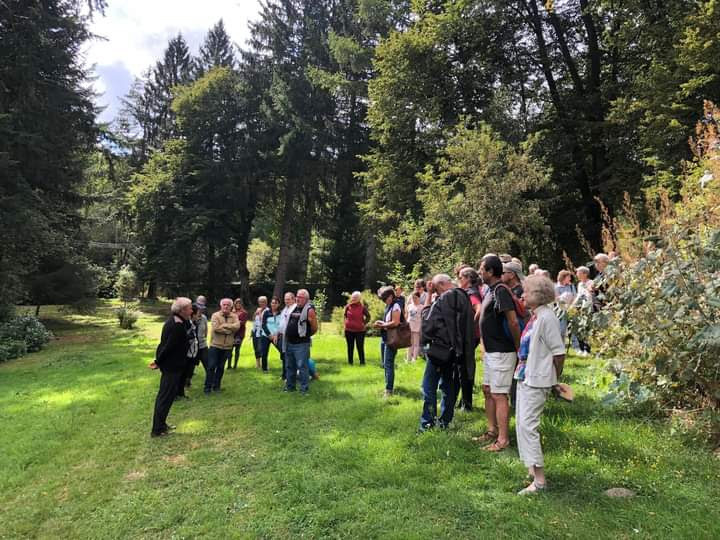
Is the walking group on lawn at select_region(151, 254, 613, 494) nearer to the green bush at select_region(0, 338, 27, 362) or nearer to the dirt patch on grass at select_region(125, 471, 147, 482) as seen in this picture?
the dirt patch on grass at select_region(125, 471, 147, 482)

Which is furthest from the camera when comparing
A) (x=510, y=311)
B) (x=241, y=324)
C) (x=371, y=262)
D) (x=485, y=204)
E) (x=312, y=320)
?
(x=371, y=262)

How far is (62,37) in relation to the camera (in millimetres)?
19734

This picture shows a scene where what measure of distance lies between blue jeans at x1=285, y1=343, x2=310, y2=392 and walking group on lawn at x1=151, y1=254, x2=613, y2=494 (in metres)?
0.02

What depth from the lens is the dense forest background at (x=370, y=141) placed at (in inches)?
549

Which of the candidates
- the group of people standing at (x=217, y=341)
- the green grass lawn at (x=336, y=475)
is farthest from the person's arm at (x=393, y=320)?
the group of people standing at (x=217, y=341)

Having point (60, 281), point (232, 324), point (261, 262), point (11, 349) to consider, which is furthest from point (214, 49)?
point (232, 324)

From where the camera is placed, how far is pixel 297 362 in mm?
8172

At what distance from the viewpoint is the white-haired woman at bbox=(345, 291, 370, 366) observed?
998 cm

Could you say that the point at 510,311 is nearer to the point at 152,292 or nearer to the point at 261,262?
the point at 152,292

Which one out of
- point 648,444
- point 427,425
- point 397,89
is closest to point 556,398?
point 648,444

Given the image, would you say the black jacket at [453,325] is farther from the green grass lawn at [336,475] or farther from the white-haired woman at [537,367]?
the white-haired woman at [537,367]

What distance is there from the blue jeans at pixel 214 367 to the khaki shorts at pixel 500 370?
544cm

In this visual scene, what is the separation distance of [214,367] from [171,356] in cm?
251

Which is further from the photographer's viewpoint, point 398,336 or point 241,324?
point 241,324
